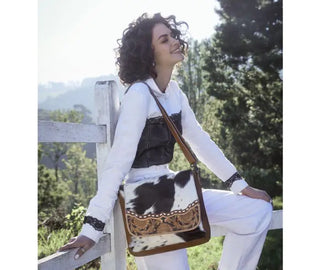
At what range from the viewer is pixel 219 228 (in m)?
1.87

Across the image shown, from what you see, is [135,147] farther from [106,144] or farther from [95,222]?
[95,222]

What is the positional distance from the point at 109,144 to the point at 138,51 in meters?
0.48

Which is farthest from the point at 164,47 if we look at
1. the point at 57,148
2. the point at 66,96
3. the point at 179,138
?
the point at 66,96

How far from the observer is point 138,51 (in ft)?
6.08

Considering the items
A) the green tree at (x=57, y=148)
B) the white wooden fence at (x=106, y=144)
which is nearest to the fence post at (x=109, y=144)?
the white wooden fence at (x=106, y=144)

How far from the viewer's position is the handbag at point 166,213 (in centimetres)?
157

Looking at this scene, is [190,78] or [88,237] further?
[190,78]

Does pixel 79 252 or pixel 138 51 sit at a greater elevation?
pixel 138 51

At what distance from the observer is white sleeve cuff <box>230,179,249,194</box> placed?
5.94 ft

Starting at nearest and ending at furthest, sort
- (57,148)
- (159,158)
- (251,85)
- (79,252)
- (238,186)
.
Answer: (79,252)
(159,158)
(238,186)
(251,85)
(57,148)

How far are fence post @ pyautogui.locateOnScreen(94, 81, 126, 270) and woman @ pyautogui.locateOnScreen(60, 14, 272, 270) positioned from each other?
0.07 m

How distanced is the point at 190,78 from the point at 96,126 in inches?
660
